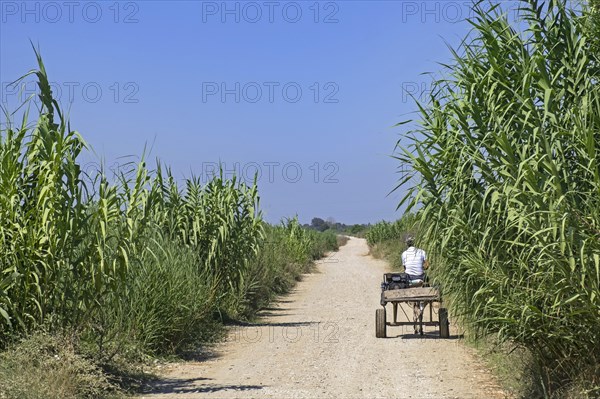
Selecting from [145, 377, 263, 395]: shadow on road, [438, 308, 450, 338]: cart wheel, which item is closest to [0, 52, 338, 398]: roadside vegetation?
[145, 377, 263, 395]: shadow on road

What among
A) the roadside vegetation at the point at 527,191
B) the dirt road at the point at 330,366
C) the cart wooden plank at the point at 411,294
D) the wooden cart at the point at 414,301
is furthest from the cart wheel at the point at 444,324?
the roadside vegetation at the point at 527,191

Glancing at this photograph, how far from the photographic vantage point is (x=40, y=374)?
30.7 feet

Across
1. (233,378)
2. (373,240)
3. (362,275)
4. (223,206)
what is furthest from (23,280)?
(373,240)

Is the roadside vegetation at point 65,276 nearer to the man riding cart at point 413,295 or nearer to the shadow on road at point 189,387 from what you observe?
the shadow on road at point 189,387

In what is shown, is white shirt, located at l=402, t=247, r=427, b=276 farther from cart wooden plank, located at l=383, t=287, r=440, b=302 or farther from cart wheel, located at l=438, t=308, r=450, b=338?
cart wheel, located at l=438, t=308, r=450, b=338

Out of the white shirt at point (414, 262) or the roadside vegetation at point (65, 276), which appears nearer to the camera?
the roadside vegetation at point (65, 276)

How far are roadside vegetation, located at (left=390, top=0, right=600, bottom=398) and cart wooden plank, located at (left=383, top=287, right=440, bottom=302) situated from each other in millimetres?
5216

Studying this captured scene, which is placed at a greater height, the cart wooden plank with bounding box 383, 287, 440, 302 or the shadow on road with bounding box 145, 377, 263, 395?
the cart wooden plank with bounding box 383, 287, 440, 302

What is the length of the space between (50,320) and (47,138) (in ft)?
7.22

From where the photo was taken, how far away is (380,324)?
1611cm

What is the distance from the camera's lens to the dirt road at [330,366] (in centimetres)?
1092

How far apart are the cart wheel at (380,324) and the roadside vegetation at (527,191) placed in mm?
5391

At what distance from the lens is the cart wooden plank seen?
52.0 feet

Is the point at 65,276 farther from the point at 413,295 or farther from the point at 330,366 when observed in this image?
the point at 413,295
